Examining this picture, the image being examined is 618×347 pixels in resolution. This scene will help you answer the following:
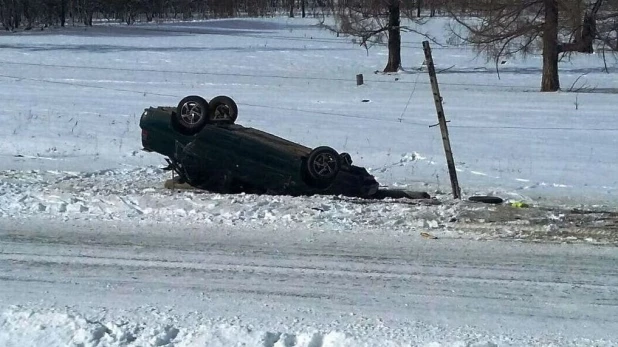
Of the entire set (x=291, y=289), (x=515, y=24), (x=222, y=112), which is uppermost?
(x=515, y=24)

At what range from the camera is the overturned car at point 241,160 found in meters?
11.2

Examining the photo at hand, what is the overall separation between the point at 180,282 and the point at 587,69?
120ft

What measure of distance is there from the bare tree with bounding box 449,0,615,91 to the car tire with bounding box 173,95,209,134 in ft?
71.6

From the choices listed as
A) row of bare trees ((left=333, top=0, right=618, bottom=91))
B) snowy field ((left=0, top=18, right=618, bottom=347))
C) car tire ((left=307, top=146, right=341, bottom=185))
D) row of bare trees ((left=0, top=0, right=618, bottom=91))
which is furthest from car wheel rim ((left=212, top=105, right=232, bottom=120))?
row of bare trees ((left=333, top=0, right=618, bottom=91))

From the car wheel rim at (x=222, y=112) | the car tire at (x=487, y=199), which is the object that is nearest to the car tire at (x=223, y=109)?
the car wheel rim at (x=222, y=112)

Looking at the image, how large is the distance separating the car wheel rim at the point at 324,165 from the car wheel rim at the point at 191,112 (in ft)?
5.83

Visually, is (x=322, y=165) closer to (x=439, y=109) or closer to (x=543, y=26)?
(x=439, y=109)

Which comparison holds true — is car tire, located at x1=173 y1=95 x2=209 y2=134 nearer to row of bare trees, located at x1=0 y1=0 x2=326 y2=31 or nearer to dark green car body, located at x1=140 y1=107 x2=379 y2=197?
dark green car body, located at x1=140 y1=107 x2=379 y2=197

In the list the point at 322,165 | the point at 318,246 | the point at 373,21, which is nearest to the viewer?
the point at 318,246

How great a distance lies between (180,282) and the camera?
24.1 ft

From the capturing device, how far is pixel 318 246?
8609 mm

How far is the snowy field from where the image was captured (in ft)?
20.4

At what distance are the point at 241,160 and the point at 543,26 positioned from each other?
2272cm

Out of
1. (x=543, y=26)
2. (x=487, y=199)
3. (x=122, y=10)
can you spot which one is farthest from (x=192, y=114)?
(x=122, y=10)
